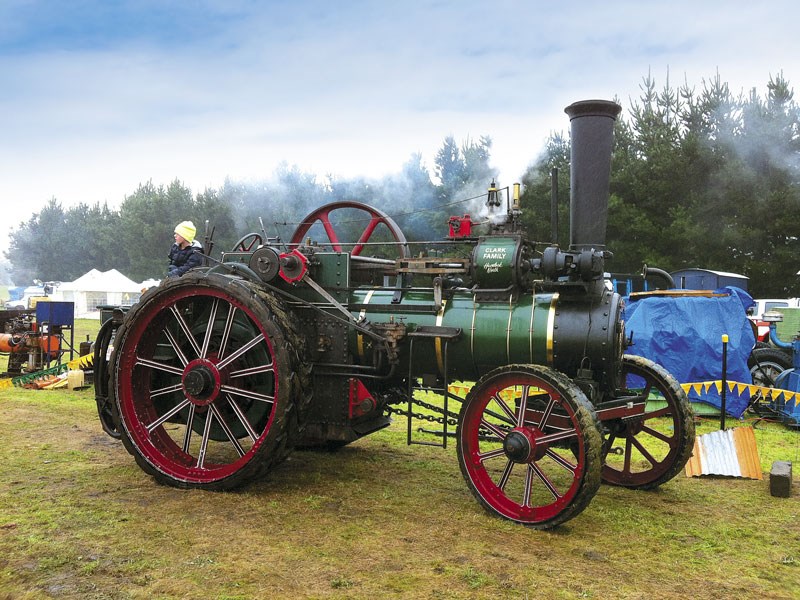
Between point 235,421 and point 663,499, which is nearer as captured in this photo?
point 663,499

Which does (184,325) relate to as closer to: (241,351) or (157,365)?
(157,365)

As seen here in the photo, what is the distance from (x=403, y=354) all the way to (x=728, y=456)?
2.98 metres

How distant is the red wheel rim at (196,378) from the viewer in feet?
16.5

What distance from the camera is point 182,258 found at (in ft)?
19.2

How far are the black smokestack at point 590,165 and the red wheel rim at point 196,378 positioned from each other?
7.56 feet

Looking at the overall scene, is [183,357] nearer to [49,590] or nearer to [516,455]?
[49,590]

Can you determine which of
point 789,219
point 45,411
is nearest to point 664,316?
point 45,411

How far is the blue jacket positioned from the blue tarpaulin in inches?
225

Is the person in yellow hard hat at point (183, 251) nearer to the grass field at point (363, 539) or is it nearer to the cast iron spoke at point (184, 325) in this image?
the cast iron spoke at point (184, 325)

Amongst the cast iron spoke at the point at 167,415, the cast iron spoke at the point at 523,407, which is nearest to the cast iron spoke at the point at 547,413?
the cast iron spoke at the point at 523,407

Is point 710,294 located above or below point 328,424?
above

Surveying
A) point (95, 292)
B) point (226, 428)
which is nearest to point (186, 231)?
point (226, 428)

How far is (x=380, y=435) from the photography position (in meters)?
7.19

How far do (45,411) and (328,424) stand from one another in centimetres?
470
